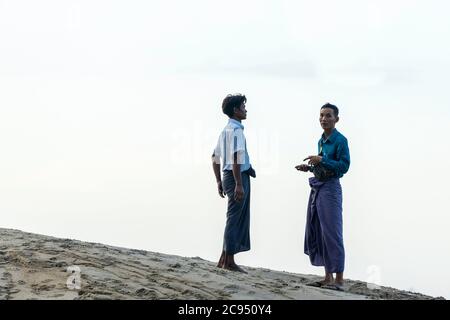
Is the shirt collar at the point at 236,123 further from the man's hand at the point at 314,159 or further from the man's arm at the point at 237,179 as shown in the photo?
the man's hand at the point at 314,159

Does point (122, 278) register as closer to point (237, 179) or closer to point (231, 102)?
point (237, 179)

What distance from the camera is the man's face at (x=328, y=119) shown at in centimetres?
802

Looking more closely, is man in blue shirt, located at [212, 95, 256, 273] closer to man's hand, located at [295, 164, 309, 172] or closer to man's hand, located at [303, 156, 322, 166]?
man's hand, located at [295, 164, 309, 172]

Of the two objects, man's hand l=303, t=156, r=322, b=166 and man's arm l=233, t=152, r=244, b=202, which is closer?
man's hand l=303, t=156, r=322, b=166

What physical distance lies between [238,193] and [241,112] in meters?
0.94

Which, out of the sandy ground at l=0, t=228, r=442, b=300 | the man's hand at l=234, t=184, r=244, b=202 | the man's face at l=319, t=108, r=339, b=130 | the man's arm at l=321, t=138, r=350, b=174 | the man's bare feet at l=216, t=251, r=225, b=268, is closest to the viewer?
the sandy ground at l=0, t=228, r=442, b=300

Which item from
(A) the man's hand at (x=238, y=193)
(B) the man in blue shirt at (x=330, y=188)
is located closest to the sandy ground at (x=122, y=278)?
(B) the man in blue shirt at (x=330, y=188)

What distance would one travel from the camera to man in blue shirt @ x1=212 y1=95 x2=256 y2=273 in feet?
26.8

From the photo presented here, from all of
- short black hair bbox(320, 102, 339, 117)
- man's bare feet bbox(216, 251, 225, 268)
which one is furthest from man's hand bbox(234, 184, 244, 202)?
short black hair bbox(320, 102, 339, 117)

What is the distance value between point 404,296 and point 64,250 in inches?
168

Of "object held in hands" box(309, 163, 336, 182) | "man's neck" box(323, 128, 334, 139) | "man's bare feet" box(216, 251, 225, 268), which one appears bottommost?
"man's bare feet" box(216, 251, 225, 268)
